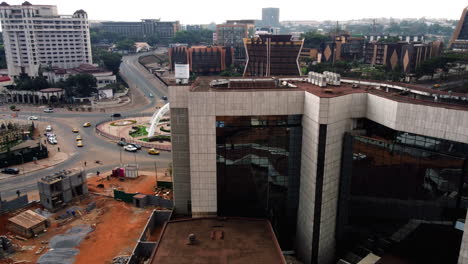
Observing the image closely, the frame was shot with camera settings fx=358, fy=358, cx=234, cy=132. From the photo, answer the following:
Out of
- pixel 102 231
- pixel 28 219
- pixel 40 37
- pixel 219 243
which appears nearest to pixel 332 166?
pixel 219 243

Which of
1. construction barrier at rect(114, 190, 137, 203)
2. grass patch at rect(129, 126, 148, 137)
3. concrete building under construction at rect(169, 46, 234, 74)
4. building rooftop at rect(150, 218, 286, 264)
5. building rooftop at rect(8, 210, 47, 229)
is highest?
concrete building under construction at rect(169, 46, 234, 74)

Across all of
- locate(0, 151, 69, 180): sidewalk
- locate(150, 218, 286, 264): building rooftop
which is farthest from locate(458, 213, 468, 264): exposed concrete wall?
locate(0, 151, 69, 180): sidewalk

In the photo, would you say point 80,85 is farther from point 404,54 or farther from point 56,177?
point 404,54

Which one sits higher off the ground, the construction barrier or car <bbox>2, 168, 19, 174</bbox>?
the construction barrier

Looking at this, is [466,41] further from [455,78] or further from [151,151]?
[151,151]

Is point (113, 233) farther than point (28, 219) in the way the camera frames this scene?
No

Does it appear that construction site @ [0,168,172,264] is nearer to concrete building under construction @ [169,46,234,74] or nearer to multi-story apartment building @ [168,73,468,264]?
multi-story apartment building @ [168,73,468,264]
